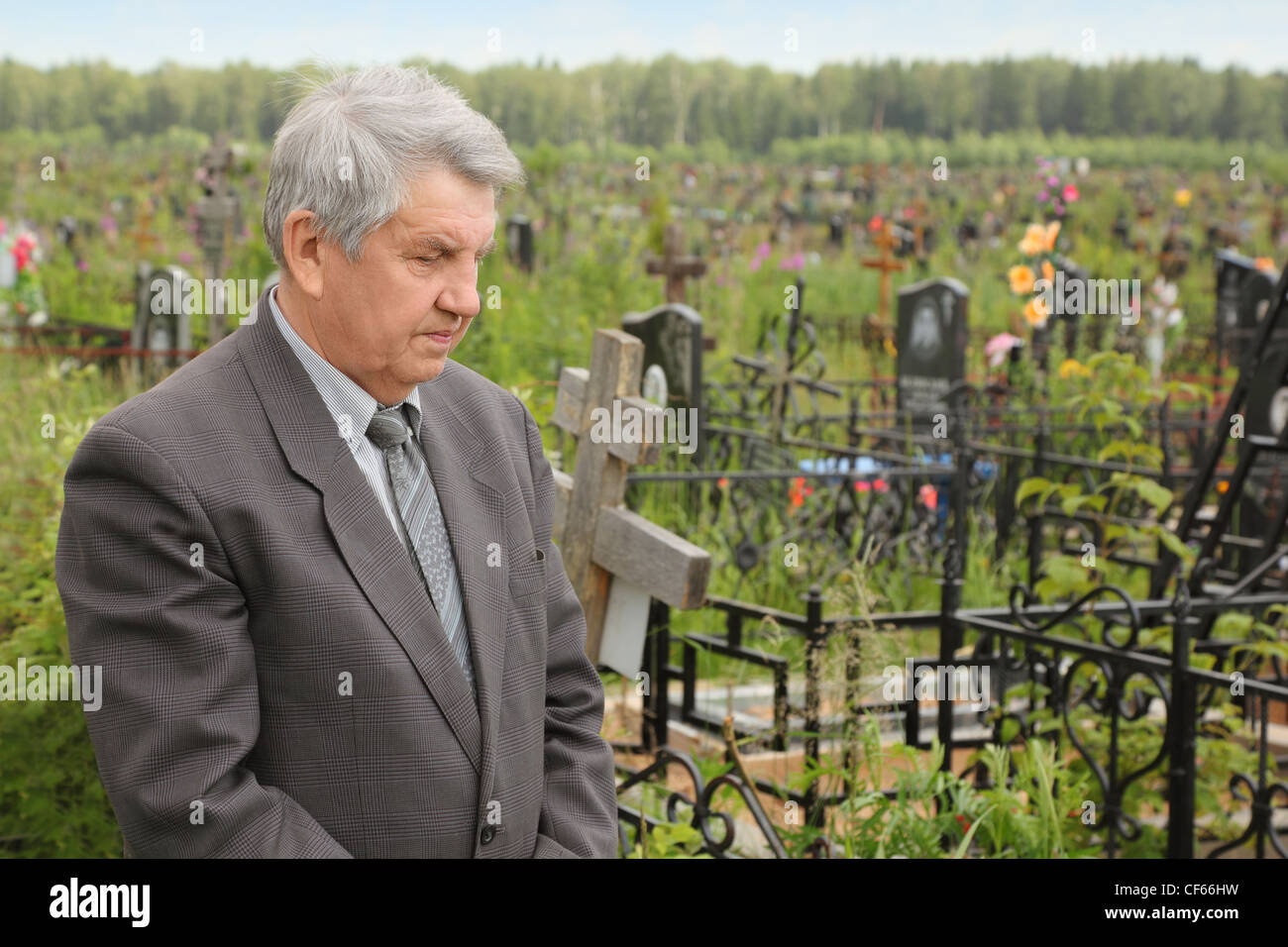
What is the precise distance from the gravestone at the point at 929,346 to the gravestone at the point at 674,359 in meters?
2.25

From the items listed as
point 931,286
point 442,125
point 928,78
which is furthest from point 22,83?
point 442,125

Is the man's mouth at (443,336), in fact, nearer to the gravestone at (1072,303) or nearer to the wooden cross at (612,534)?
the wooden cross at (612,534)

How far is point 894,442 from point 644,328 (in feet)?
7.55

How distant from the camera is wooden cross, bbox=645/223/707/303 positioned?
31.1ft

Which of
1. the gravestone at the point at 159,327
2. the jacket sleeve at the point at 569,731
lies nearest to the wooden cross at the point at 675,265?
the gravestone at the point at 159,327

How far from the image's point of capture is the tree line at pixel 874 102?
33312mm

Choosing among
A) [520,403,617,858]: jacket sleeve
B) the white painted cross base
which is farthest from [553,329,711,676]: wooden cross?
[520,403,617,858]: jacket sleeve

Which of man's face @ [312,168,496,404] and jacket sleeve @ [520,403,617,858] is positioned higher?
man's face @ [312,168,496,404]

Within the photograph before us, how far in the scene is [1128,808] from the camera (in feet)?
11.6

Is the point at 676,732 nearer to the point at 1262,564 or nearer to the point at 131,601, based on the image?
the point at 1262,564

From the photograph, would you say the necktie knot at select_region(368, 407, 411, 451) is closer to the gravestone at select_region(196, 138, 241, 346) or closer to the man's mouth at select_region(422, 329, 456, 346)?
the man's mouth at select_region(422, 329, 456, 346)

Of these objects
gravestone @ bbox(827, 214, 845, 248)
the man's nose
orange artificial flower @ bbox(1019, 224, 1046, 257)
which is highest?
gravestone @ bbox(827, 214, 845, 248)

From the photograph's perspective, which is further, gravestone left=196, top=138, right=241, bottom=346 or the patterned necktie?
gravestone left=196, top=138, right=241, bottom=346

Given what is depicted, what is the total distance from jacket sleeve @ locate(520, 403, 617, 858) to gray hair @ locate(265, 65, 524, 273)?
467mm
